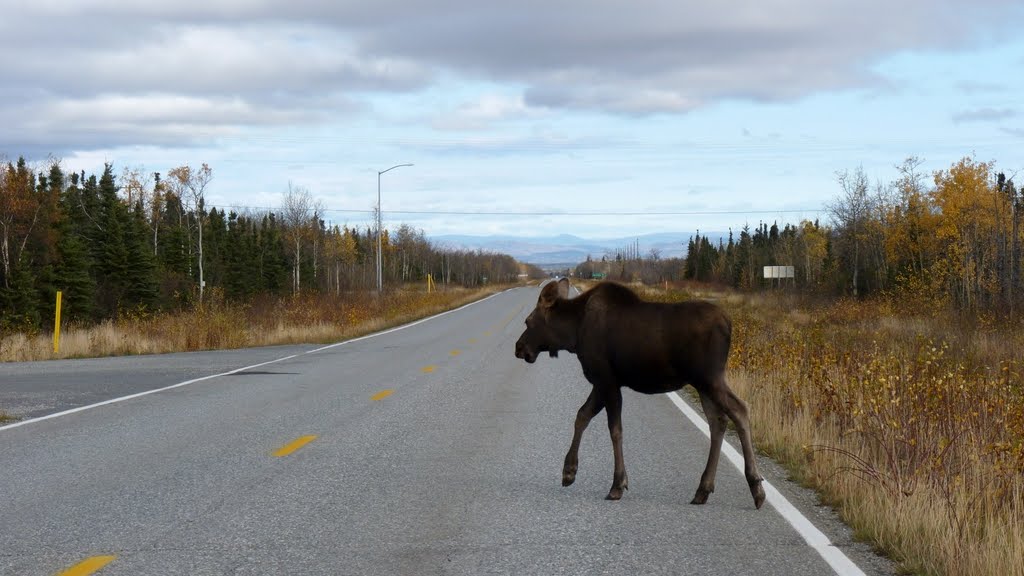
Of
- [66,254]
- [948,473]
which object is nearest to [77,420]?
[948,473]

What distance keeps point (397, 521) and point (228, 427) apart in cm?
508

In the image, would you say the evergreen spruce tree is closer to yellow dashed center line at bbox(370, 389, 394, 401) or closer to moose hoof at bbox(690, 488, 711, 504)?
yellow dashed center line at bbox(370, 389, 394, 401)

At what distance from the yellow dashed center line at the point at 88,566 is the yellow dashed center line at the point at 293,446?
3.48 metres

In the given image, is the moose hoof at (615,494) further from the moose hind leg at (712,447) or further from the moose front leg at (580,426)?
the moose hind leg at (712,447)

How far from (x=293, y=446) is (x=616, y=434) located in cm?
391

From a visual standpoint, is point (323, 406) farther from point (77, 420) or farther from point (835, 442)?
point (835, 442)

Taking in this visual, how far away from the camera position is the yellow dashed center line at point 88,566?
17.0ft

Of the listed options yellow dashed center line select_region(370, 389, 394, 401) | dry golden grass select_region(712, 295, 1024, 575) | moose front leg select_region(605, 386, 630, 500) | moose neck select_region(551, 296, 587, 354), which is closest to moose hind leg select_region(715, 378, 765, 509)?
dry golden grass select_region(712, 295, 1024, 575)

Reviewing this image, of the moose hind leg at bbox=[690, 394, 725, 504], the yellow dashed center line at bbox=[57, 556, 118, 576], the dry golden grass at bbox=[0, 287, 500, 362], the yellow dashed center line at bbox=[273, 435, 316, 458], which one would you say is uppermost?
the moose hind leg at bbox=[690, 394, 725, 504]

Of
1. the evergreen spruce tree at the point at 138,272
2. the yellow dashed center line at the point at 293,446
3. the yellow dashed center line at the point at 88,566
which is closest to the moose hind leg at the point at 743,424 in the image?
the yellow dashed center line at the point at 88,566

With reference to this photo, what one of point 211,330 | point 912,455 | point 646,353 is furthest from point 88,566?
point 211,330

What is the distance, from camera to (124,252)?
7306 centimetres

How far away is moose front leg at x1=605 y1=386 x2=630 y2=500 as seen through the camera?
686 centimetres

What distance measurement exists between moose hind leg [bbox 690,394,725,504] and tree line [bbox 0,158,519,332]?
2572cm
